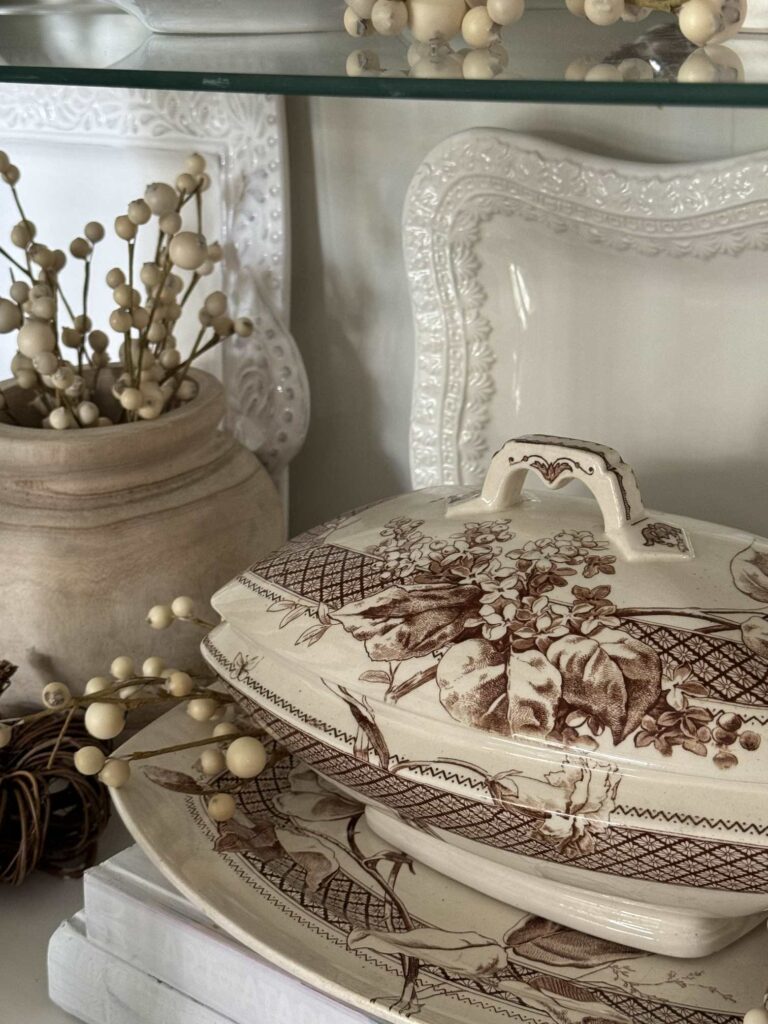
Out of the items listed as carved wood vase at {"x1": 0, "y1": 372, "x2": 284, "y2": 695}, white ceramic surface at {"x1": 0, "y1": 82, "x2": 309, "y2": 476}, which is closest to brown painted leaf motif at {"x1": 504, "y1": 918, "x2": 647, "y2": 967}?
carved wood vase at {"x1": 0, "y1": 372, "x2": 284, "y2": 695}

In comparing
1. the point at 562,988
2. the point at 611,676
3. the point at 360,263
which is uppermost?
the point at 360,263

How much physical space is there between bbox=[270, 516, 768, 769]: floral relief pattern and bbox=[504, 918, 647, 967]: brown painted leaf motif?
0.28ft

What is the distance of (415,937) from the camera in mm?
385

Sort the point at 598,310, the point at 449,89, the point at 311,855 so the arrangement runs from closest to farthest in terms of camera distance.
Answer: the point at 449,89, the point at 311,855, the point at 598,310

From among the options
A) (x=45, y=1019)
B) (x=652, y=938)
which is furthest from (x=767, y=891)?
(x=45, y=1019)

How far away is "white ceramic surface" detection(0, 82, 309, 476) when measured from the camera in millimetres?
616

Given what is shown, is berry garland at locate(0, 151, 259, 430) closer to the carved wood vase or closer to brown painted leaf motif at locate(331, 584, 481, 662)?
the carved wood vase

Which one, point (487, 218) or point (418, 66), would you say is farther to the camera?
point (487, 218)

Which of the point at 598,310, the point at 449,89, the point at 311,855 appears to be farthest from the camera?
the point at 598,310

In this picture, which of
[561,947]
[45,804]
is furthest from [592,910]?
[45,804]

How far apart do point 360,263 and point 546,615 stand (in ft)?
1.06

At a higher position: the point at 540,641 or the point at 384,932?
the point at 540,641

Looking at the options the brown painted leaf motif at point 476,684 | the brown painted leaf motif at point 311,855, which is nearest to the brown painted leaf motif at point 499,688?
the brown painted leaf motif at point 476,684

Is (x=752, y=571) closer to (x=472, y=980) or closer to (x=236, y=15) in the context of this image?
(x=472, y=980)
